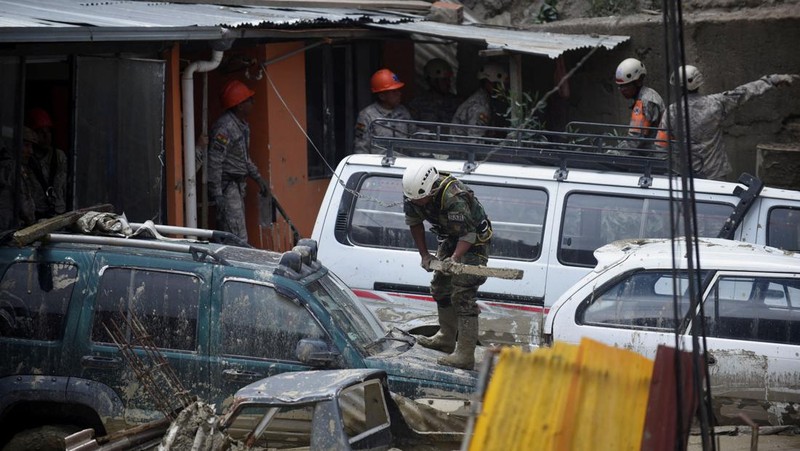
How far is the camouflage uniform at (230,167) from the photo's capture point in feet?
39.2

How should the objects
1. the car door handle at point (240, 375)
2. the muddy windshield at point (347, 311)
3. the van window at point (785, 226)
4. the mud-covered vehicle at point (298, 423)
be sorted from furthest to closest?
the van window at point (785, 226) → the muddy windshield at point (347, 311) → the car door handle at point (240, 375) → the mud-covered vehicle at point (298, 423)

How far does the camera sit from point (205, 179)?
39.0ft

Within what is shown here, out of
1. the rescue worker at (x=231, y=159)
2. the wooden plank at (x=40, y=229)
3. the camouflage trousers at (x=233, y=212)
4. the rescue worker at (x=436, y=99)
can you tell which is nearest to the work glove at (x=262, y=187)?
the rescue worker at (x=231, y=159)

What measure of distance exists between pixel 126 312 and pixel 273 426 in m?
1.38

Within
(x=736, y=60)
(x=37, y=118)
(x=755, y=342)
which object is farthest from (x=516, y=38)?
(x=755, y=342)

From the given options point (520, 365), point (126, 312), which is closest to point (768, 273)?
point (520, 365)

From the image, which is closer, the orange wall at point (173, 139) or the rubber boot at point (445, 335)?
the rubber boot at point (445, 335)

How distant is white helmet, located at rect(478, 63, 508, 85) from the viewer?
14.1 meters

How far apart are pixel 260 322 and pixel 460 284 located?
1655mm

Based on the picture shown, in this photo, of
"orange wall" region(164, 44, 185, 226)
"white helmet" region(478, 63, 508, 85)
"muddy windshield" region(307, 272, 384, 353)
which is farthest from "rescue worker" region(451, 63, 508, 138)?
"muddy windshield" region(307, 272, 384, 353)

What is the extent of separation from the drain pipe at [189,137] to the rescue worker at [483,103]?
3679 mm

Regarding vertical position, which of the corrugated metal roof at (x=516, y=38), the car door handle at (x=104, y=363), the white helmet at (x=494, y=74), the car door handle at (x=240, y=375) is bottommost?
the car door handle at (x=240, y=375)

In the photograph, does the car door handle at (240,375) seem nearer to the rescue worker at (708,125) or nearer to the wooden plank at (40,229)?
the wooden plank at (40,229)

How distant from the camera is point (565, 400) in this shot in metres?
4.28
